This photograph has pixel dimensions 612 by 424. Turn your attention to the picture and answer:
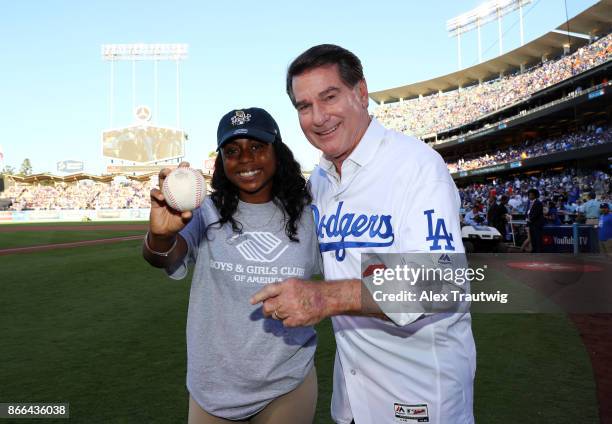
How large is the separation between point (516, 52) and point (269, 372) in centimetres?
4983

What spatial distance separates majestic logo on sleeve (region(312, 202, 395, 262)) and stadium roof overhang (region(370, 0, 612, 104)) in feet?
124

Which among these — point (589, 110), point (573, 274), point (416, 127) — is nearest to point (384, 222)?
point (573, 274)

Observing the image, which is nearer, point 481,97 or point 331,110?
point 331,110

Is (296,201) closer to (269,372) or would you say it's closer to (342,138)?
(342,138)

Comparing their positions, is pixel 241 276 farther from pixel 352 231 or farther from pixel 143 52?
pixel 143 52

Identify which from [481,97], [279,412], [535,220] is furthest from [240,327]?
[481,97]

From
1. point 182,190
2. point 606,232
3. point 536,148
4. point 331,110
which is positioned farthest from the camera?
point 536,148

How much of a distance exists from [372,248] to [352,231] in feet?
0.37

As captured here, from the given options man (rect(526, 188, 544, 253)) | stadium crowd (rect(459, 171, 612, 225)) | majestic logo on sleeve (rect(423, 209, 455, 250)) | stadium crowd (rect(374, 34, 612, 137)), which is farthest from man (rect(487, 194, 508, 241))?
stadium crowd (rect(374, 34, 612, 137))

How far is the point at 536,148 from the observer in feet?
125

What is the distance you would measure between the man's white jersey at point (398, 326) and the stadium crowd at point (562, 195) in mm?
14711

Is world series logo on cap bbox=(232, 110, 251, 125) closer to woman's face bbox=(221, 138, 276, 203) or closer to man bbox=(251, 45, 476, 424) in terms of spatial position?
woman's face bbox=(221, 138, 276, 203)

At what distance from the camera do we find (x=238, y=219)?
7.06 feet

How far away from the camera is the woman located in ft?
6.48
